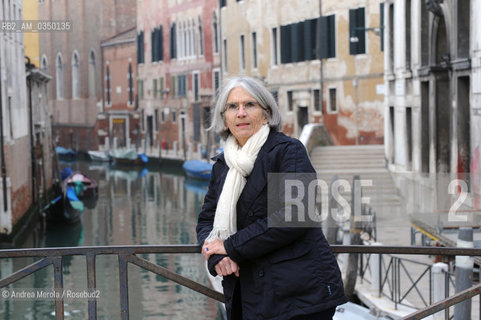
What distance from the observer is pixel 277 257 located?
185 centimetres

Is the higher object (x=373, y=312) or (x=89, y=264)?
(x=89, y=264)

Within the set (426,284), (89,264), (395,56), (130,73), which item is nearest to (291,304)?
(89,264)

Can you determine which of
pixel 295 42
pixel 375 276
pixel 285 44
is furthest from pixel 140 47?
pixel 375 276

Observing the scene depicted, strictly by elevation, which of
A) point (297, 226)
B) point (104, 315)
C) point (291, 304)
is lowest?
point (104, 315)

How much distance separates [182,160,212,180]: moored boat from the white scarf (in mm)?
19556

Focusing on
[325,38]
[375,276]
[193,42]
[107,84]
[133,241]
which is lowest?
[133,241]

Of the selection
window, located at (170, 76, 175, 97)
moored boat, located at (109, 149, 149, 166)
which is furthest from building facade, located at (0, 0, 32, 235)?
window, located at (170, 76, 175, 97)

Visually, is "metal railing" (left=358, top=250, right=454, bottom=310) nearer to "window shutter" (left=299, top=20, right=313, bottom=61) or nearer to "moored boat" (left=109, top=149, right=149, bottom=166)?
"window shutter" (left=299, top=20, right=313, bottom=61)

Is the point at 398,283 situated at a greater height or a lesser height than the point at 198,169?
greater

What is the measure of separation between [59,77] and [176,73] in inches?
304

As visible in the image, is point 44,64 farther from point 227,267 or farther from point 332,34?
point 227,267

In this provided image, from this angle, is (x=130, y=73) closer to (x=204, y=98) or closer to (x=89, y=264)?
(x=204, y=98)

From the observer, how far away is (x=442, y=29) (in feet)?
30.1

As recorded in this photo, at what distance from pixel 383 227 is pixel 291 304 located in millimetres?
7372
